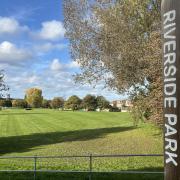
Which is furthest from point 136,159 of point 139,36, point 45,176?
point 139,36

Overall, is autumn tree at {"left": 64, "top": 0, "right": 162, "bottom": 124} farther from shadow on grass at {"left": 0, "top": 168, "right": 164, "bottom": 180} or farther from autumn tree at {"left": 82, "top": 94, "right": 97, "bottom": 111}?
autumn tree at {"left": 82, "top": 94, "right": 97, "bottom": 111}

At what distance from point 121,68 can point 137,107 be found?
3.44m

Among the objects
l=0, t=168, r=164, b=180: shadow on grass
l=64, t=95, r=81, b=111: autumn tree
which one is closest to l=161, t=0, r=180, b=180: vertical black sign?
l=0, t=168, r=164, b=180: shadow on grass

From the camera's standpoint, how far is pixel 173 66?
3357mm

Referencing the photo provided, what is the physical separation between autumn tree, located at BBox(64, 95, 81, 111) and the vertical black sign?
17948cm

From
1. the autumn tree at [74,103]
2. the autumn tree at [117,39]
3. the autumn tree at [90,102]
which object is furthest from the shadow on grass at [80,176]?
the autumn tree at [74,103]

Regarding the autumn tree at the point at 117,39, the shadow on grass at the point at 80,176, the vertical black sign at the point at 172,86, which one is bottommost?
the shadow on grass at the point at 80,176

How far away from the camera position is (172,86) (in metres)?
3.37

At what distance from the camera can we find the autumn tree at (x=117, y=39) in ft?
110

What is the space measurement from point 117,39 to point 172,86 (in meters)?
30.9

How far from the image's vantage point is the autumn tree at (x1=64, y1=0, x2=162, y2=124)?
1325 inches

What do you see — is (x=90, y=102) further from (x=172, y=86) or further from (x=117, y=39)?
(x=172, y=86)

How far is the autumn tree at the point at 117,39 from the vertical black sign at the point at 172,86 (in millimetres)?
27666

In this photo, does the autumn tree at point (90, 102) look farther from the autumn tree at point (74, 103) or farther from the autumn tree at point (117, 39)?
the autumn tree at point (117, 39)
